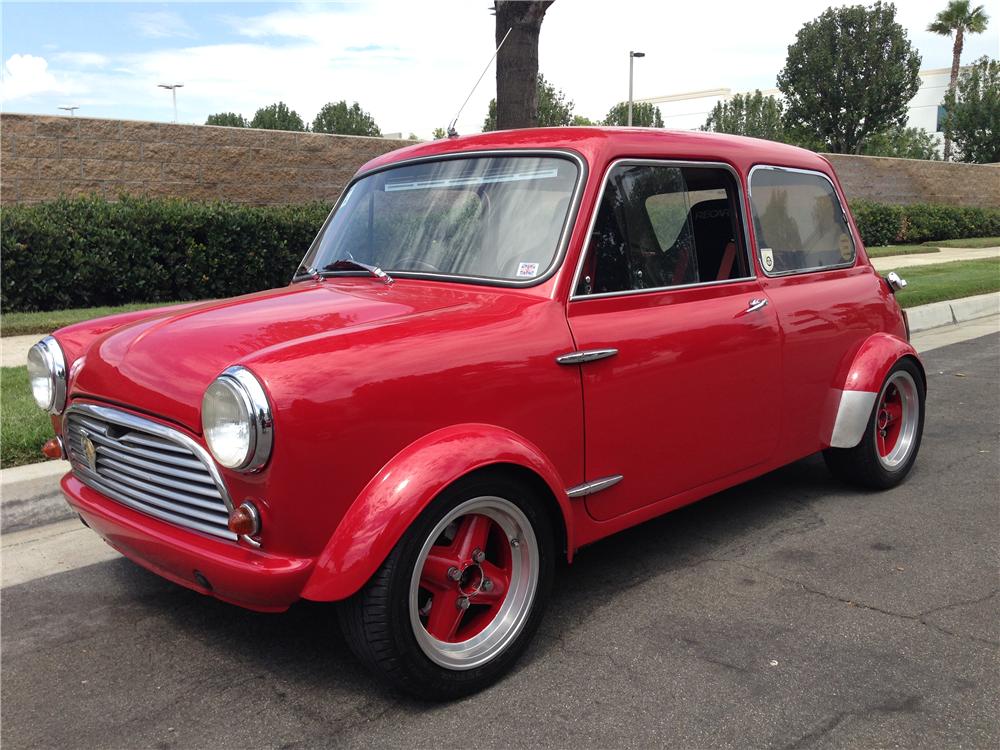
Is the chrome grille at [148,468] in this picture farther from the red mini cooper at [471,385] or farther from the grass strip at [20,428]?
the grass strip at [20,428]

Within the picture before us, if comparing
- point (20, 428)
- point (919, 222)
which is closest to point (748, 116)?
point (919, 222)

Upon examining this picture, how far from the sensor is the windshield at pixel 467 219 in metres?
3.46

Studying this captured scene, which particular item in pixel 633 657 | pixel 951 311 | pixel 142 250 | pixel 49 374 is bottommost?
pixel 633 657

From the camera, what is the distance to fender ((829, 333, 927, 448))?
4.49 metres

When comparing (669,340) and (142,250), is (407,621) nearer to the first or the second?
(669,340)

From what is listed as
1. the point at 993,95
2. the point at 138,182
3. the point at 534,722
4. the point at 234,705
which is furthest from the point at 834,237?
the point at 993,95

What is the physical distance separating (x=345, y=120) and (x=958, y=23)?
3580 centimetres

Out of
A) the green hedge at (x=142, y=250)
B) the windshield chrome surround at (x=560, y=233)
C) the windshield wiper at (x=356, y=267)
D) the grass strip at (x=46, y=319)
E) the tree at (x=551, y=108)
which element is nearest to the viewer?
the windshield chrome surround at (x=560, y=233)

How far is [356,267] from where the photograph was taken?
3.87m

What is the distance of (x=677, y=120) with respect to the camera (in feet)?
272

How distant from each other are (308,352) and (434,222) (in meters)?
1.19

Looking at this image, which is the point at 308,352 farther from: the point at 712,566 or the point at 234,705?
the point at 712,566

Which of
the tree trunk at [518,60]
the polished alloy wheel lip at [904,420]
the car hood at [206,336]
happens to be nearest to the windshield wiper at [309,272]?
the car hood at [206,336]

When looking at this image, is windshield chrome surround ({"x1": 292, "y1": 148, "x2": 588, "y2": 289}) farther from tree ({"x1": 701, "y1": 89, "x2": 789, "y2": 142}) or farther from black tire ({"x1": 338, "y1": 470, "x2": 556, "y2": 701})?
tree ({"x1": 701, "y1": 89, "x2": 789, "y2": 142})
